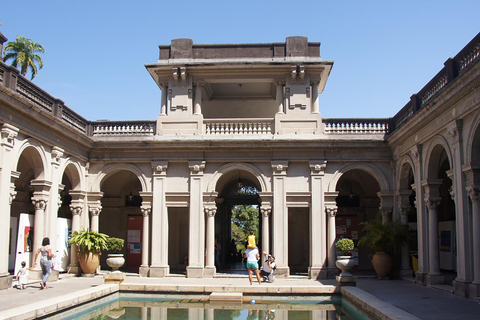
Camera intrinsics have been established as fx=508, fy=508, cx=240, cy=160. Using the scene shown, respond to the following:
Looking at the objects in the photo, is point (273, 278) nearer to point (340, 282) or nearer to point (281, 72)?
point (340, 282)

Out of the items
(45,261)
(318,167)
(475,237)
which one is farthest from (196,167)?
(475,237)

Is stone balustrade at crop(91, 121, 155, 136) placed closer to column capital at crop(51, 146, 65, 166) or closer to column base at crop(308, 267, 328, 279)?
column capital at crop(51, 146, 65, 166)

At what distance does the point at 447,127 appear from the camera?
13898mm

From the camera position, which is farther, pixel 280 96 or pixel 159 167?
pixel 280 96

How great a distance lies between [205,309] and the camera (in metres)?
12.5

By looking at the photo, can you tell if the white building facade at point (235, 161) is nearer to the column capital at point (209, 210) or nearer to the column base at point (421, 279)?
the column capital at point (209, 210)

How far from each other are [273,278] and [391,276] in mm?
4399

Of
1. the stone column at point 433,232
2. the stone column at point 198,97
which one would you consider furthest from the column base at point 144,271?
the stone column at point 433,232

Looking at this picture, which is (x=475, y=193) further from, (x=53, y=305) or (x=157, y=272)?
(x=157, y=272)

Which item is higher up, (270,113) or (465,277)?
(270,113)

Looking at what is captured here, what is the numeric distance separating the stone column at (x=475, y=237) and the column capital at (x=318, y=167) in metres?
7.19

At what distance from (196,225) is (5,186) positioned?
7563 millimetres

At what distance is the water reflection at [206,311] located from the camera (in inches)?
450

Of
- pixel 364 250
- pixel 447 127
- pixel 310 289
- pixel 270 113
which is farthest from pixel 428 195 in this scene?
pixel 270 113
